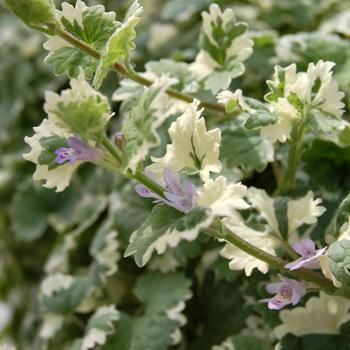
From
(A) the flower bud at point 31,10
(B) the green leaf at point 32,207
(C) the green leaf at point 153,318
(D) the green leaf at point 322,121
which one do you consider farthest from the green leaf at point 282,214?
(B) the green leaf at point 32,207

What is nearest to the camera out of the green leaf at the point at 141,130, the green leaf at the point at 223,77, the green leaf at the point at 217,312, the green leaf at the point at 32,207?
the green leaf at the point at 141,130

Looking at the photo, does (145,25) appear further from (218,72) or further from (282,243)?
(282,243)

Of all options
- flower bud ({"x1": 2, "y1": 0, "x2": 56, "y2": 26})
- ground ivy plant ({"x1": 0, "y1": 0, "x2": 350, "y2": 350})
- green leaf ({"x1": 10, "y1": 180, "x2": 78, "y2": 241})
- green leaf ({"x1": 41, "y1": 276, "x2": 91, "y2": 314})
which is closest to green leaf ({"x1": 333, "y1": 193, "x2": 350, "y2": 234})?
ground ivy plant ({"x1": 0, "y1": 0, "x2": 350, "y2": 350})

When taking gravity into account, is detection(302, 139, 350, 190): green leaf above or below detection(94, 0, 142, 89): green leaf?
below

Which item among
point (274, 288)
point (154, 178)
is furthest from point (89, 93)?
point (274, 288)

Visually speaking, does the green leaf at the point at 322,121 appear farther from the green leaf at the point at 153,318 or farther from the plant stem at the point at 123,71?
the green leaf at the point at 153,318

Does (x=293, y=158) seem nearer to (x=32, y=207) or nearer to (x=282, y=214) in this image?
(x=282, y=214)

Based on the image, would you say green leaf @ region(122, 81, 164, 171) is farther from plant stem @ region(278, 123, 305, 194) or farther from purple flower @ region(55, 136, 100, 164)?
plant stem @ region(278, 123, 305, 194)
